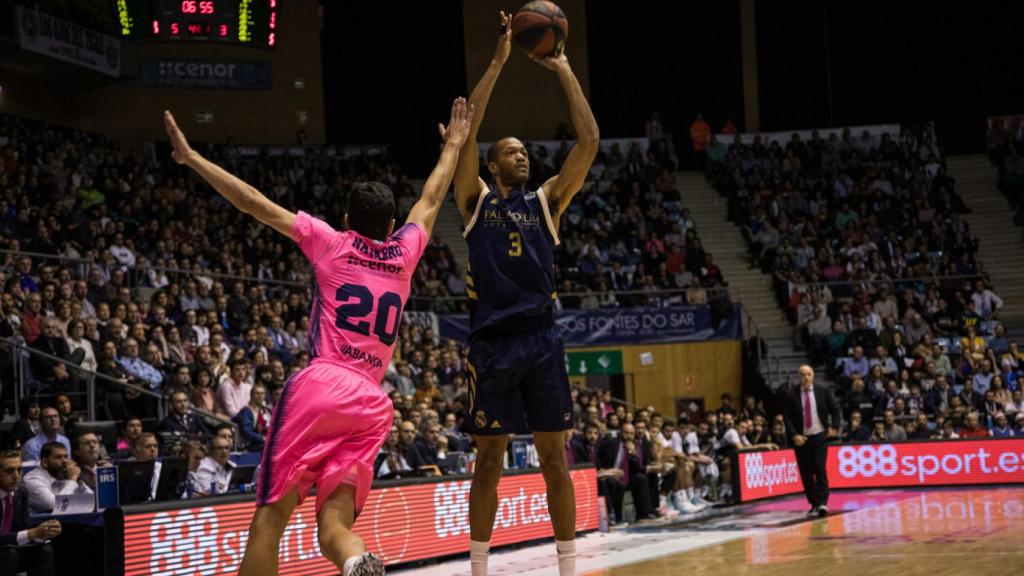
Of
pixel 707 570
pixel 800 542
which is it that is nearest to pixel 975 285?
pixel 800 542

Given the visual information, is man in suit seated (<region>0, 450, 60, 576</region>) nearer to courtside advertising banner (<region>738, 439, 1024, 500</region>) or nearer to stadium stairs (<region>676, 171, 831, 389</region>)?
courtside advertising banner (<region>738, 439, 1024, 500</region>)

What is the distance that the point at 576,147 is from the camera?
624 cm

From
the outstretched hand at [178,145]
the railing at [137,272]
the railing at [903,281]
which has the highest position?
the railing at [137,272]

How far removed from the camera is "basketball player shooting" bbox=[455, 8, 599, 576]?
6.05 metres

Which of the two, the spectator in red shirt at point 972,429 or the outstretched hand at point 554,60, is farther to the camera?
the spectator in red shirt at point 972,429

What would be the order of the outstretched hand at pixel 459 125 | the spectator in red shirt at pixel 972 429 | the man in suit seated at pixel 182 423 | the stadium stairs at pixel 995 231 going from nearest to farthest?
the outstretched hand at pixel 459 125, the man in suit seated at pixel 182 423, the spectator in red shirt at pixel 972 429, the stadium stairs at pixel 995 231

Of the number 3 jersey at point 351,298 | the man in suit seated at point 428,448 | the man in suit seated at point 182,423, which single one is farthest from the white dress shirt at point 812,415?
the number 3 jersey at point 351,298

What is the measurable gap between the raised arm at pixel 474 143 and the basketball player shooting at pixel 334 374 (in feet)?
3.22

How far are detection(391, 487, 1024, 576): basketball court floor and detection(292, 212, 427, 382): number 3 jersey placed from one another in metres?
4.00

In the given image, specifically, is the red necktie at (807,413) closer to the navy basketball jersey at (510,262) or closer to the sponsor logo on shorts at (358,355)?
the navy basketball jersey at (510,262)

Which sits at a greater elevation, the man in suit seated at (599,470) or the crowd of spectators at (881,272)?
the crowd of spectators at (881,272)

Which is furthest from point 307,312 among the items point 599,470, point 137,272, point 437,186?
point 437,186

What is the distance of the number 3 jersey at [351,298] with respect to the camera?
16.3 ft

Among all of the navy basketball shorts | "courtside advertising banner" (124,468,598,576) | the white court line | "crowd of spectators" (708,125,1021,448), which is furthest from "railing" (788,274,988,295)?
the navy basketball shorts
